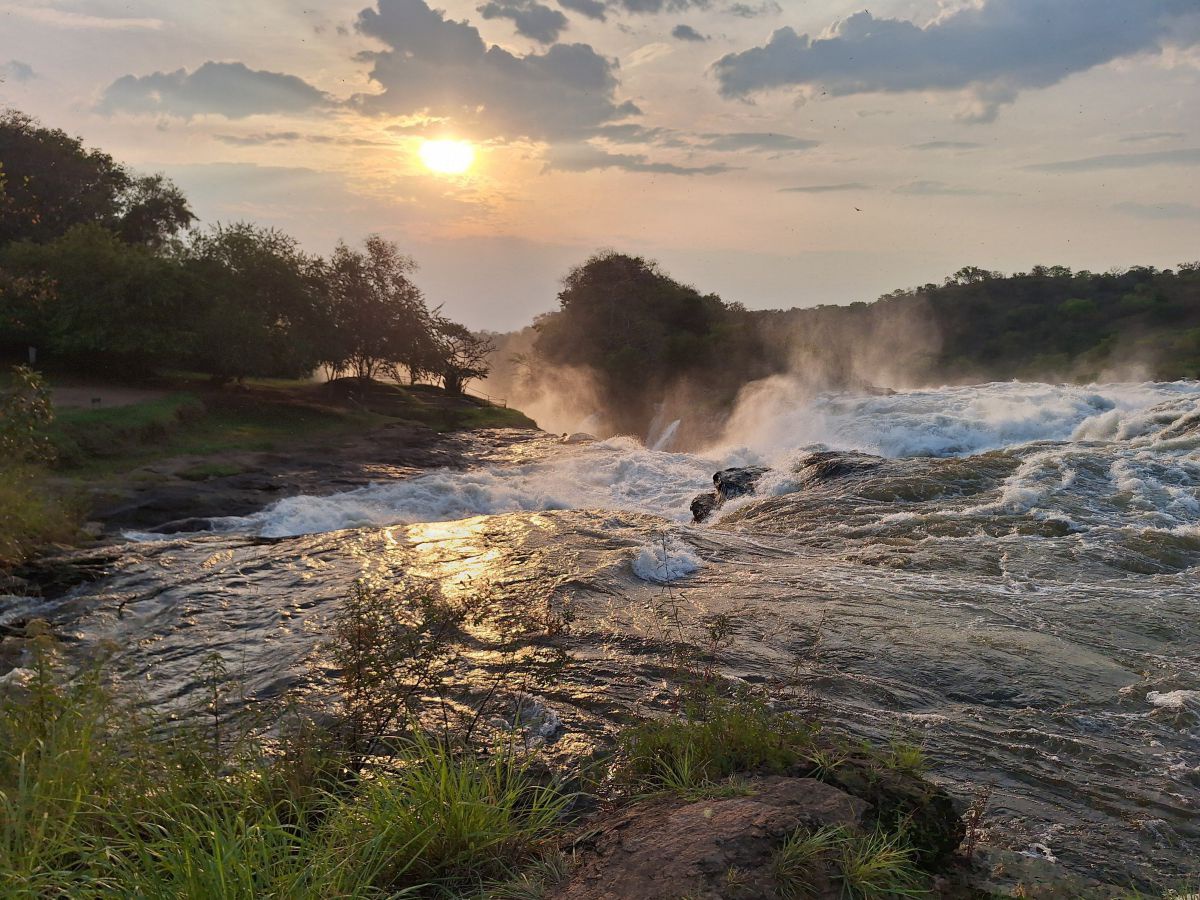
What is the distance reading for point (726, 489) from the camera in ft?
56.5

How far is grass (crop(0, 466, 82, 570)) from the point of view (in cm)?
1144

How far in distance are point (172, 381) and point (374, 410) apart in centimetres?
711

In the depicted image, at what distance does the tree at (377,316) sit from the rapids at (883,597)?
1680cm

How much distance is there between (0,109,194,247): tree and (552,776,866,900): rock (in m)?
36.3

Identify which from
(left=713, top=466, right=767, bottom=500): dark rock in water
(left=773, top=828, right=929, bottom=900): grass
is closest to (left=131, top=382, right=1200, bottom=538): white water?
(left=713, top=466, right=767, bottom=500): dark rock in water

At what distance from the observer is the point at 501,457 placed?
26.1 metres

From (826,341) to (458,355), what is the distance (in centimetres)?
2100

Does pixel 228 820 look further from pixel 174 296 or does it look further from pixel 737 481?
pixel 174 296

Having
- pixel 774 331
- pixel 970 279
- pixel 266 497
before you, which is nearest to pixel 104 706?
pixel 266 497

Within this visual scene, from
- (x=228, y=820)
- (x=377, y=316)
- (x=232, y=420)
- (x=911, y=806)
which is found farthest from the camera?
(x=377, y=316)

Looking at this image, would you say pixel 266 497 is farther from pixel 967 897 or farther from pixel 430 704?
pixel 967 897

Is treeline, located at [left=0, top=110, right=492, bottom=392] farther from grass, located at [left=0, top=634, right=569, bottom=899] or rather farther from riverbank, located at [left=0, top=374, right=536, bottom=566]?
grass, located at [left=0, top=634, right=569, bottom=899]

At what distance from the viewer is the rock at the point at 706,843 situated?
314 centimetres

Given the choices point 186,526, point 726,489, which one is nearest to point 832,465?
point 726,489
